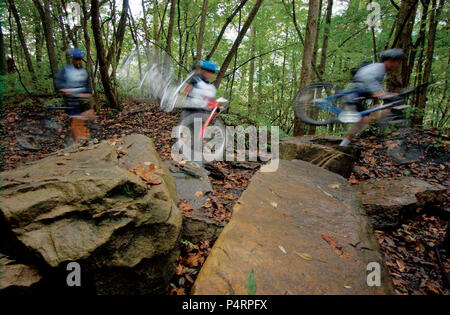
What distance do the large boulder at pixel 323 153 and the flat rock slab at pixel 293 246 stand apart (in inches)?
62.7

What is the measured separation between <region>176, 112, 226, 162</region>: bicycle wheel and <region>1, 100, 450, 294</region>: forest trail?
0.43 metres

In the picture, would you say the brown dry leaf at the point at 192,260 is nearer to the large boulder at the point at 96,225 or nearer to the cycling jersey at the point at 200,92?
the large boulder at the point at 96,225

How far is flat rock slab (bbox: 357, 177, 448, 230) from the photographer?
387cm

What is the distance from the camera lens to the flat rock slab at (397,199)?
3867 millimetres

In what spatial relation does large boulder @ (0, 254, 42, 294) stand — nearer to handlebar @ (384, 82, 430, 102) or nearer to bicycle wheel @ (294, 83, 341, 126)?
bicycle wheel @ (294, 83, 341, 126)

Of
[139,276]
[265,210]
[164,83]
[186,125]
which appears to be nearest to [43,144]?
[164,83]

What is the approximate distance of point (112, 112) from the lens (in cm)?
990

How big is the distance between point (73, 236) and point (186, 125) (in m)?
3.37

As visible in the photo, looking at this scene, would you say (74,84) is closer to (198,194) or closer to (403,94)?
(198,194)

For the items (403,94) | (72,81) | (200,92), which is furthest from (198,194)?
(403,94)

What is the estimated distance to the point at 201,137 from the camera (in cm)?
522

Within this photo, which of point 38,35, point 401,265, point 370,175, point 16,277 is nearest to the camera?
point 16,277

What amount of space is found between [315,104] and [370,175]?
224cm
